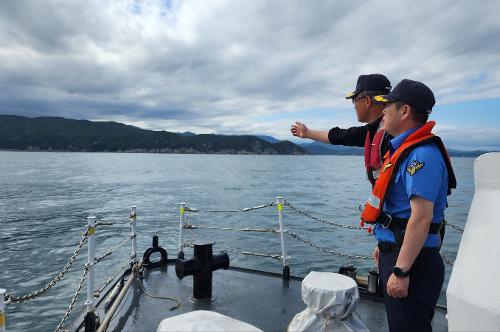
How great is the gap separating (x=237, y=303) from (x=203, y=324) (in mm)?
3697

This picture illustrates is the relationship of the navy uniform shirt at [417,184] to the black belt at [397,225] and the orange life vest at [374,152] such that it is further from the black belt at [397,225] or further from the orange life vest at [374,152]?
the orange life vest at [374,152]

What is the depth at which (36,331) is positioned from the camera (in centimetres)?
790

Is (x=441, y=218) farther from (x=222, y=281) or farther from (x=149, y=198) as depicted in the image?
(x=149, y=198)

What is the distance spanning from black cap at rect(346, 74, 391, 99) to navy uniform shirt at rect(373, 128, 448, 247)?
660 millimetres

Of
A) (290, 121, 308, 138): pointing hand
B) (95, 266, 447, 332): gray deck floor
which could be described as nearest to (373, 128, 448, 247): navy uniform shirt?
(290, 121, 308, 138): pointing hand

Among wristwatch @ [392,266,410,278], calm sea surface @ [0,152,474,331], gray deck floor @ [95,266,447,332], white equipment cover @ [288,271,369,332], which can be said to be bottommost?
calm sea surface @ [0,152,474,331]

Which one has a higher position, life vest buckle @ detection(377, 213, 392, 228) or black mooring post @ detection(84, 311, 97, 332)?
life vest buckle @ detection(377, 213, 392, 228)

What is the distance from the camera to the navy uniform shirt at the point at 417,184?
228 cm

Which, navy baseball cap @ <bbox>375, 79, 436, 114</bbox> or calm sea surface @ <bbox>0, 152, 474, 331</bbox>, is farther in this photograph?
calm sea surface @ <bbox>0, 152, 474, 331</bbox>

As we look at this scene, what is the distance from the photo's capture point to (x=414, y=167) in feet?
7.70

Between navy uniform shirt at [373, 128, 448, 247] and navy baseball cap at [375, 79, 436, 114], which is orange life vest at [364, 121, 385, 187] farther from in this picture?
navy baseball cap at [375, 79, 436, 114]

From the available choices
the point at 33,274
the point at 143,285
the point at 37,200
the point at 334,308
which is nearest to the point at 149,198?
the point at 37,200

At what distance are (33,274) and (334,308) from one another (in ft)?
39.9

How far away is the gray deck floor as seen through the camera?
14.7ft
